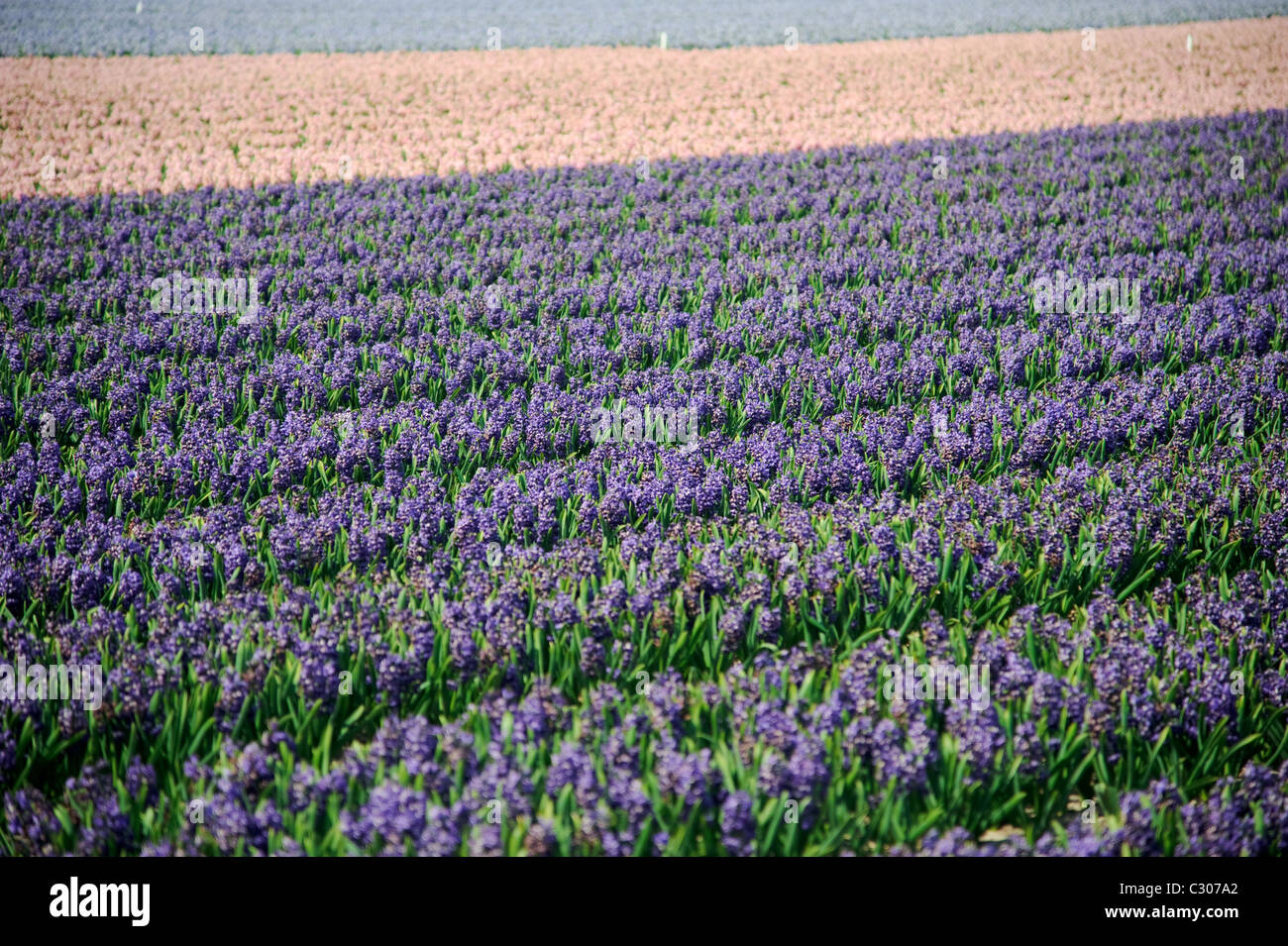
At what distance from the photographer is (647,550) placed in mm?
3951

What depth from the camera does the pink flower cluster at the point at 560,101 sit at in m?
13.3

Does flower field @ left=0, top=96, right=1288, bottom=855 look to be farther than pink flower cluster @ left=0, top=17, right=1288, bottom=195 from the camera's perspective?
No

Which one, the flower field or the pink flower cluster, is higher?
the pink flower cluster

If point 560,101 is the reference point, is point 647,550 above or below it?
below

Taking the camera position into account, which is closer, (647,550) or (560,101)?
(647,550)

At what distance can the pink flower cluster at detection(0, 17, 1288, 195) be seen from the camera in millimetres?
13258

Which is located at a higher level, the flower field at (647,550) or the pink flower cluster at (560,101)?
the pink flower cluster at (560,101)

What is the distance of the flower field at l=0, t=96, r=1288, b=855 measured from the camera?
268 cm

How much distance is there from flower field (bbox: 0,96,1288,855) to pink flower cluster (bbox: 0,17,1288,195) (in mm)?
5901

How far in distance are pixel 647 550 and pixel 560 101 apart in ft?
49.8

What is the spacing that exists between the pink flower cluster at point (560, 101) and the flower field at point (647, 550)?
5901mm
